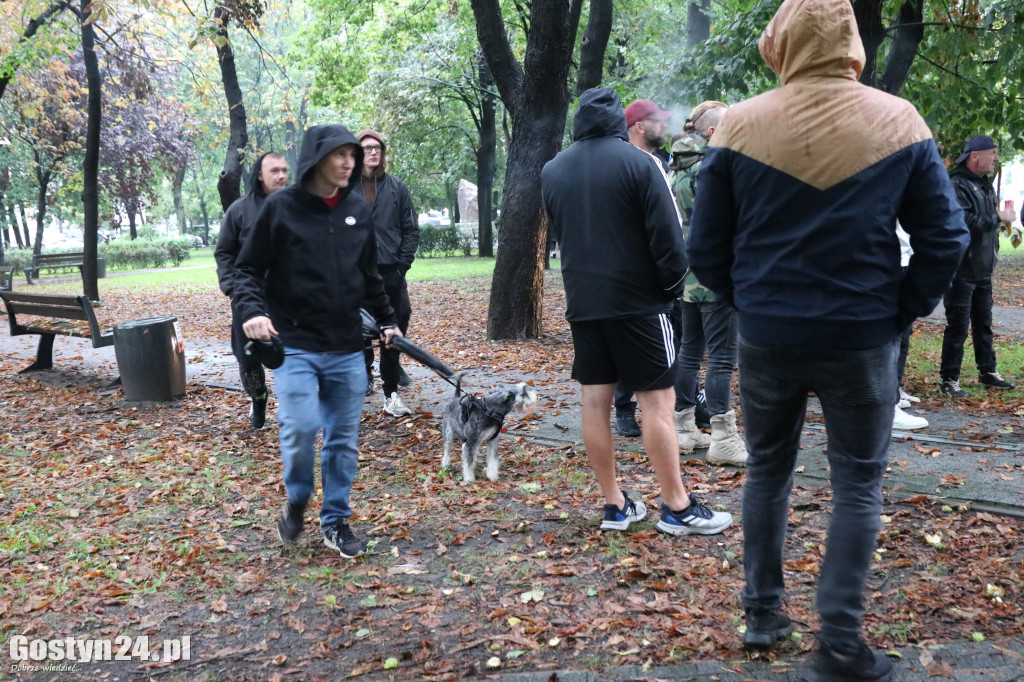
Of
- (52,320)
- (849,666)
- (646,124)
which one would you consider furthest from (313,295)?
(52,320)

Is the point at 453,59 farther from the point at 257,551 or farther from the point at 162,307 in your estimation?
the point at 257,551

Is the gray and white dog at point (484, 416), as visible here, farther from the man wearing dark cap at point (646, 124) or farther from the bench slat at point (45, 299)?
the bench slat at point (45, 299)

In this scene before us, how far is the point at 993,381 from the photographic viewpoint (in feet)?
25.0

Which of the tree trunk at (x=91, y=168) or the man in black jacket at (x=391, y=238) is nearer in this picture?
the man in black jacket at (x=391, y=238)

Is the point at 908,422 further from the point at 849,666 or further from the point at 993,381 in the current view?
the point at 849,666

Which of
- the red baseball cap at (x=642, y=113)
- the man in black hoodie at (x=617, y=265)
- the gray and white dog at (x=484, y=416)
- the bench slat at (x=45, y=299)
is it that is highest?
the red baseball cap at (x=642, y=113)

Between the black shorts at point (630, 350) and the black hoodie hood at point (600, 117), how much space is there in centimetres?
91

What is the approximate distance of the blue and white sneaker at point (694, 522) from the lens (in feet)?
14.3

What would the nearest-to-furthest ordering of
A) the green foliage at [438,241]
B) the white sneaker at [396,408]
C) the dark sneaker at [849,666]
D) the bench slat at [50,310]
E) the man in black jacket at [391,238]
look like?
the dark sneaker at [849,666], the man in black jacket at [391,238], the white sneaker at [396,408], the bench slat at [50,310], the green foliage at [438,241]

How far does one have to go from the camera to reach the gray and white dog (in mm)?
5355

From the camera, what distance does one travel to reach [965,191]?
6.95m

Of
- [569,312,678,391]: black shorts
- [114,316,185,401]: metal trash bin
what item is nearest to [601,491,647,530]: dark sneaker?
[569,312,678,391]: black shorts

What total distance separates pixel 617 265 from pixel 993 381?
17.1 feet

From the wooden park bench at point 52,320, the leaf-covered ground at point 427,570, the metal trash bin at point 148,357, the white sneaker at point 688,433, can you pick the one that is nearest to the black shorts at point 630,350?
the leaf-covered ground at point 427,570
